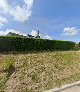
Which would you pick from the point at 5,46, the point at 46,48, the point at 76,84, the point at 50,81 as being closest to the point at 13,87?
the point at 50,81

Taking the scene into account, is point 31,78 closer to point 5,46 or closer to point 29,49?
point 5,46

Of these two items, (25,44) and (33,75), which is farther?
(25,44)

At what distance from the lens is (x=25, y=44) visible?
47.1ft

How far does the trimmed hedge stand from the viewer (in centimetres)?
1286

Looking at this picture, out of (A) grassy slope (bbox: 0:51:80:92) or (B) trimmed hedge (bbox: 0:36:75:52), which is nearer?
(A) grassy slope (bbox: 0:51:80:92)

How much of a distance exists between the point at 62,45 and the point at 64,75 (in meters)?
10.0

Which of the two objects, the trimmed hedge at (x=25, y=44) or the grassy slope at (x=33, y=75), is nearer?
the grassy slope at (x=33, y=75)

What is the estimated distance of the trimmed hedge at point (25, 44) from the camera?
42.2ft

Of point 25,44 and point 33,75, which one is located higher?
point 25,44

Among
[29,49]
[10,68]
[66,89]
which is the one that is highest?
[29,49]

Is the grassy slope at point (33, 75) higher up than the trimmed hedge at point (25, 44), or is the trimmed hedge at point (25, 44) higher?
the trimmed hedge at point (25, 44)

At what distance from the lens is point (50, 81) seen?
27.9ft

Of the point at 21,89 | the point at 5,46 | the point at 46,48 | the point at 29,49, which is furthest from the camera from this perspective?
the point at 46,48

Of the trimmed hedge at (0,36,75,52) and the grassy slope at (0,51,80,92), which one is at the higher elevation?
the trimmed hedge at (0,36,75,52)
